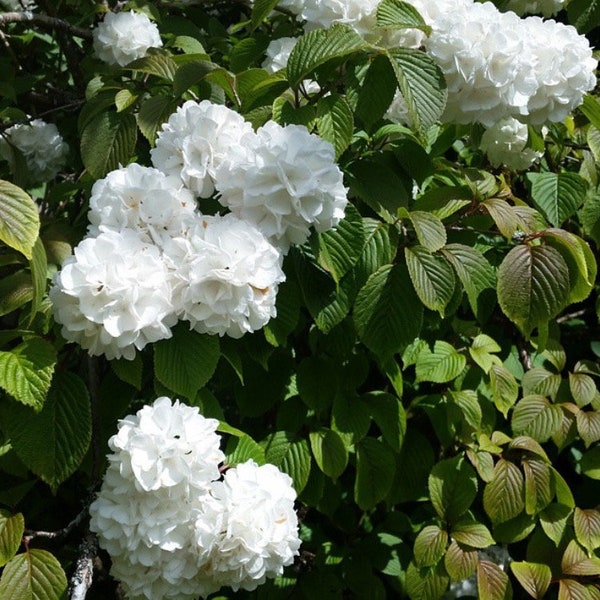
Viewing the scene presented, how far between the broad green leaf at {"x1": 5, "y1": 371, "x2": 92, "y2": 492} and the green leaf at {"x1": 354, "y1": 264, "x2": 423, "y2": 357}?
21.7 inches

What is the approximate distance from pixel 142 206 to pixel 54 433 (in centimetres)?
41

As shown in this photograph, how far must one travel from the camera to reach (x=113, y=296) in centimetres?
126

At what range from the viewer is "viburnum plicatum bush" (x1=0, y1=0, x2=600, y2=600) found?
52.4 inches

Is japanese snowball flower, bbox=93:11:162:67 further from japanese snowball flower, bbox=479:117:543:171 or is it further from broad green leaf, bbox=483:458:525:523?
broad green leaf, bbox=483:458:525:523

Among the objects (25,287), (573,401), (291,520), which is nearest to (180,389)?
(291,520)

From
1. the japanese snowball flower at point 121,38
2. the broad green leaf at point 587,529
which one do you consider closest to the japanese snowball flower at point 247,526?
the broad green leaf at point 587,529

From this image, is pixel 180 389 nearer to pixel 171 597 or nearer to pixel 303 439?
pixel 171 597

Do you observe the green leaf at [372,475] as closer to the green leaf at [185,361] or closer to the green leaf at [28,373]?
the green leaf at [185,361]

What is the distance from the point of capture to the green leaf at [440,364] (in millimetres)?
2070

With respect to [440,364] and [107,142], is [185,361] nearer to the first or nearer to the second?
[107,142]

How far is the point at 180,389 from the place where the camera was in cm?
136

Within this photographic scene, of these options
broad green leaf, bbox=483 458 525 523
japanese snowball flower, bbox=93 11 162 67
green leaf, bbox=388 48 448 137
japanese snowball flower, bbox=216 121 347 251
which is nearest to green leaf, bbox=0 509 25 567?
japanese snowball flower, bbox=216 121 347 251

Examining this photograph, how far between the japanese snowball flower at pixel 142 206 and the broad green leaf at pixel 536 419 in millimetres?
1225

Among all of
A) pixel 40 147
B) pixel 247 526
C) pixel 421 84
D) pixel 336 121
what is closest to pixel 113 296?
pixel 247 526
